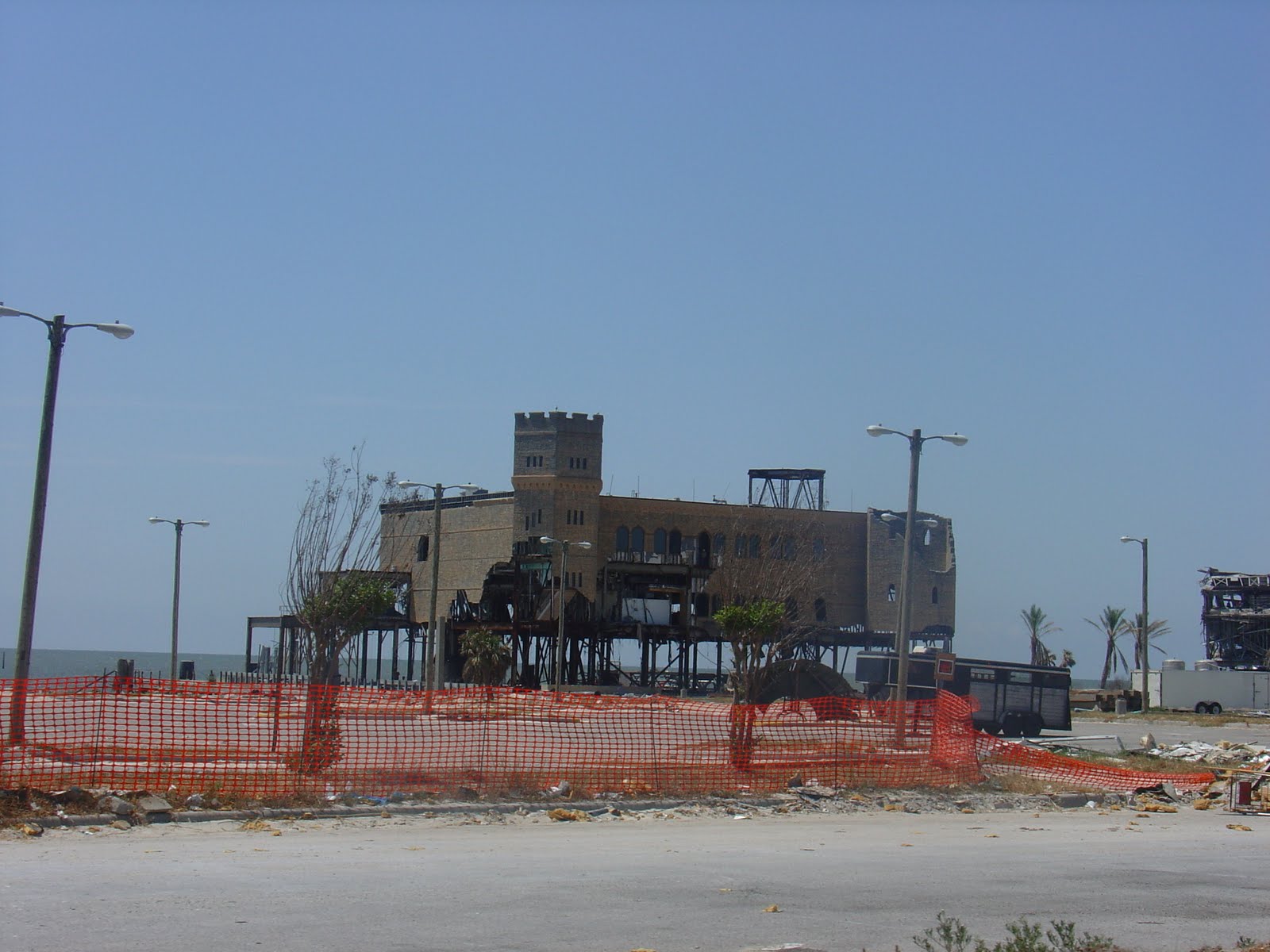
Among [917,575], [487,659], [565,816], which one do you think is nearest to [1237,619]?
[917,575]

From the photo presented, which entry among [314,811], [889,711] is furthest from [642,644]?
[314,811]

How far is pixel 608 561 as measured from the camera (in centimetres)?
8100

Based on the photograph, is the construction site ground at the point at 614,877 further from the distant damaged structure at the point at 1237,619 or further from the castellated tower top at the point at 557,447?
the distant damaged structure at the point at 1237,619

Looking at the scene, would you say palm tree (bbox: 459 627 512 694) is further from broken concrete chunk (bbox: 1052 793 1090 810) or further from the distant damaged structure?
the distant damaged structure

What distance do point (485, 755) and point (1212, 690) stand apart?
55.4 m

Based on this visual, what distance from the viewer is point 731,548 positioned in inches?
3073

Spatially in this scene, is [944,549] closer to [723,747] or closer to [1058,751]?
[1058,751]

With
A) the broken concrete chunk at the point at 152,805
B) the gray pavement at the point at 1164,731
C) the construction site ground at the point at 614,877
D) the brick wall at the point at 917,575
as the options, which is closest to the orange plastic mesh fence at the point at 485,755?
the broken concrete chunk at the point at 152,805

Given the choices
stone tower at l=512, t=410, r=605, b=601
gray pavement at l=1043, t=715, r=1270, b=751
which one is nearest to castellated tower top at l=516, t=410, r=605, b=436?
stone tower at l=512, t=410, r=605, b=601

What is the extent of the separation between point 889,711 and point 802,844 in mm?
8930

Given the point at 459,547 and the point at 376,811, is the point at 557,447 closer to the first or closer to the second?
the point at 459,547

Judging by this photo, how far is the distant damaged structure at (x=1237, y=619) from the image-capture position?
3910 inches

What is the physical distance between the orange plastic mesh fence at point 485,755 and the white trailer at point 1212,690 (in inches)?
1714

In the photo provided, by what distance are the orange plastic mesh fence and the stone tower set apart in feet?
178
